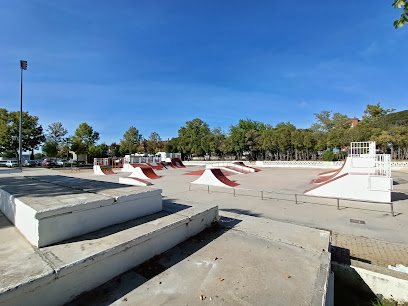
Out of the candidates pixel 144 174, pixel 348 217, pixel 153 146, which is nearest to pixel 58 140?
pixel 153 146

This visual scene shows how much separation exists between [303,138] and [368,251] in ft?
115

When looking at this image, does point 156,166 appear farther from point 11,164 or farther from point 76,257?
point 11,164

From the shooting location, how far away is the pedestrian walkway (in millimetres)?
3902

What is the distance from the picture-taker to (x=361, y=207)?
8.03m

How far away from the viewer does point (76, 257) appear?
6.89 feet

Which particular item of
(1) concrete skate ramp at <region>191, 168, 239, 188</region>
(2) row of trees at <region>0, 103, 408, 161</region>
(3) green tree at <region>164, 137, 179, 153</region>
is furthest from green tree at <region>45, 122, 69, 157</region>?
(1) concrete skate ramp at <region>191, 168, 239, 188</region>

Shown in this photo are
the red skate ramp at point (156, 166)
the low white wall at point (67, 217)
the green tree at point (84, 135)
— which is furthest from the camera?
the green tree at point (84, 135)

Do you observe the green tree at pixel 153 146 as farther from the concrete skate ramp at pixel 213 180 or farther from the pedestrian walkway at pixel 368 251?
the pedestrian walkway at pixel 368 251

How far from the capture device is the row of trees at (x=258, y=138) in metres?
33.0

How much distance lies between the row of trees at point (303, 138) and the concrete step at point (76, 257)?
3700 cm

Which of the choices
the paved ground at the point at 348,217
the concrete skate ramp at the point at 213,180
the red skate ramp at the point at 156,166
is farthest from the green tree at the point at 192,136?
the paved ground at the point at 348,217

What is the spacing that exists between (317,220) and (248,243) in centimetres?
428

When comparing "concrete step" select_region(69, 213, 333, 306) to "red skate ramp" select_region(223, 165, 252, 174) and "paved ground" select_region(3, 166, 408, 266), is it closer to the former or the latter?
"paved ground" select_region(3, 166, 408, 266)

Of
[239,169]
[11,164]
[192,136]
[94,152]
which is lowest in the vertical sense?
[11,164]
